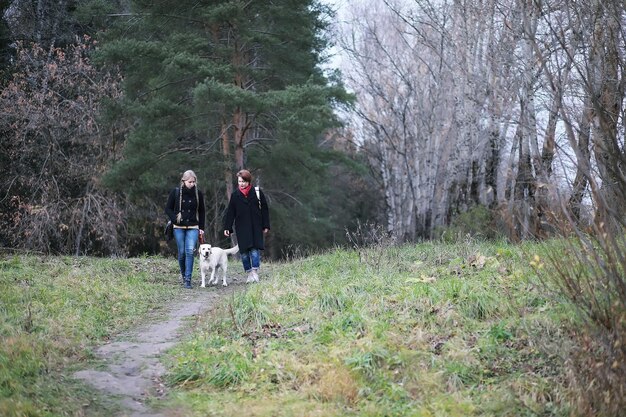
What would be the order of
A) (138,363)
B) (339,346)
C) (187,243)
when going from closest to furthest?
(339,346) → (138,363) → (187,243)

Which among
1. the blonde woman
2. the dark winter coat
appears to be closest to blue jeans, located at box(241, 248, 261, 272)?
the blonde woman

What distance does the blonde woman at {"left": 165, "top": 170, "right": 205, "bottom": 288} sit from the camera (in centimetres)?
1107

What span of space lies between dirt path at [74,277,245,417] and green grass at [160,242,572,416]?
0.21m

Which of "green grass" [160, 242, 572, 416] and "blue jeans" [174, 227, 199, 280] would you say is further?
"blue jeans" [174, 227, 199, 280]

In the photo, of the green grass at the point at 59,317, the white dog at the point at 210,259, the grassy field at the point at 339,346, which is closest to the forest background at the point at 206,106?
the white dog at the point at 210,259

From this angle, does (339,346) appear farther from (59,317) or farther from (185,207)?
(185,207)

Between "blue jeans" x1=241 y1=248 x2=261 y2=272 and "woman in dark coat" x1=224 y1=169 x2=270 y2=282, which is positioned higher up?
"woman in dark coat" x1=224 y1=169 x2=270 y2=282

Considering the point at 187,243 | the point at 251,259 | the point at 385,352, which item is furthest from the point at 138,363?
the point at 251,259

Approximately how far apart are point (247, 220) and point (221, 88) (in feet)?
23.8

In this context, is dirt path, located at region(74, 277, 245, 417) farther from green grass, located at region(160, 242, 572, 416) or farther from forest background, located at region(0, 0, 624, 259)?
forest background, located at region(0, 0, 624, 259)

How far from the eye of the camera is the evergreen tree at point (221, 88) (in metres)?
18.6

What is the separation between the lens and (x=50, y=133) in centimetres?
2061

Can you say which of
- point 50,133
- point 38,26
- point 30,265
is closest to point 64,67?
point 50,133

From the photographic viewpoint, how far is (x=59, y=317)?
24.7 ft
